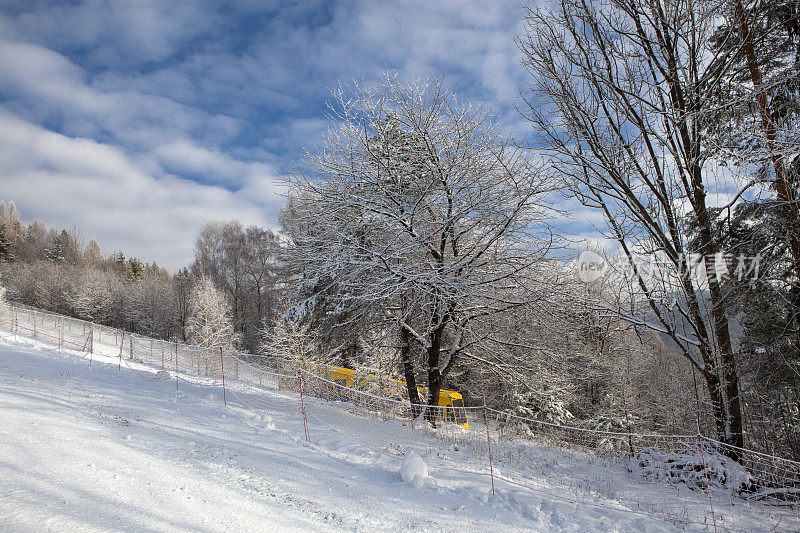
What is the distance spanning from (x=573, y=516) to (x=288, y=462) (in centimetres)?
426

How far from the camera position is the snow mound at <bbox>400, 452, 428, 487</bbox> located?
19.8ft

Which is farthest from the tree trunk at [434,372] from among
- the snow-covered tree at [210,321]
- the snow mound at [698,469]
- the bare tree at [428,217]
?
the snow-covered tree at [210,321]

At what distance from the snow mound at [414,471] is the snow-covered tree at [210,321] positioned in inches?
1298

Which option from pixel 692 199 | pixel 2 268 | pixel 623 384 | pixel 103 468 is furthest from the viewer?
pixel 2 268

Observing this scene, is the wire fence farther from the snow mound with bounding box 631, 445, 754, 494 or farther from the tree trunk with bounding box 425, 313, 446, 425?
the tree trunk with bounding box 425, 313, 446, 425

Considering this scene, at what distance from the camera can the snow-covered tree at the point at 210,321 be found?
35531 mm

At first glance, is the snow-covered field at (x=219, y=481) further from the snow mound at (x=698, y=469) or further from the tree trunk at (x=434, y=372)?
the tree trunk at (x=434, y=372)

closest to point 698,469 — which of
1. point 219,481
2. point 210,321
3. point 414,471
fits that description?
point 414,471

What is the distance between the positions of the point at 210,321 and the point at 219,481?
113ft

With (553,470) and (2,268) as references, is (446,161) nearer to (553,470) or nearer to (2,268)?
(553,470)

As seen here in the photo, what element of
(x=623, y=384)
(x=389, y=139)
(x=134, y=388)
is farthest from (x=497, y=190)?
(x=623, y=384)

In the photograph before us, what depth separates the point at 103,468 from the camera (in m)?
4.61

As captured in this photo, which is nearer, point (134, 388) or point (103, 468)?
point (103, 468)

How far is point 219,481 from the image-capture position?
5016mm
